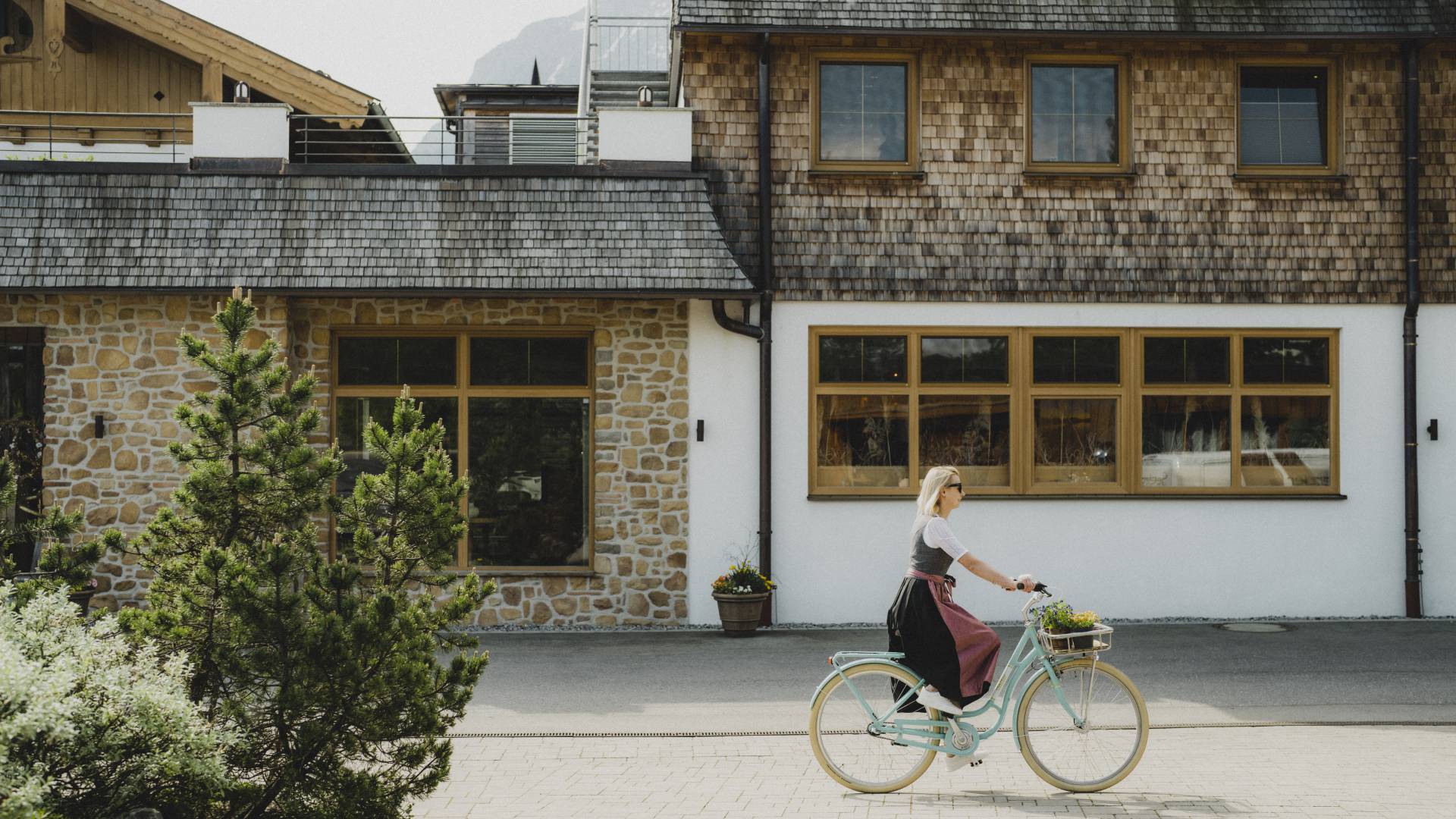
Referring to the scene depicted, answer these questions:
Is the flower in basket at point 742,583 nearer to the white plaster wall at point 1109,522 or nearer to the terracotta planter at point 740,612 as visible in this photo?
the terracotta planter at point 740,612

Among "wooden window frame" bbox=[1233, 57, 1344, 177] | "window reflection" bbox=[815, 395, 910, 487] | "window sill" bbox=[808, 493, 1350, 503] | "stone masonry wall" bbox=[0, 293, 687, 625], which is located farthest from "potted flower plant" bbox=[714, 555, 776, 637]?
"wooden window frame" bbox=[1233, 57, 1344, 177]

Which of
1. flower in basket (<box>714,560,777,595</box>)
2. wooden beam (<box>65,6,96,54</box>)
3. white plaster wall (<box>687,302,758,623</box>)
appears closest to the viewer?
flower in basket (<box>714,560,777,595</box>)

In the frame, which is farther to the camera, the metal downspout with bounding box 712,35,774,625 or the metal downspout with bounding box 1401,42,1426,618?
the metal downspout with bounding box 1401,42,1426,618

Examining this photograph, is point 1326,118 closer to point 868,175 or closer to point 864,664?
point 868,175

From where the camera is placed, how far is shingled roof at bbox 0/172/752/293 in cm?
1164

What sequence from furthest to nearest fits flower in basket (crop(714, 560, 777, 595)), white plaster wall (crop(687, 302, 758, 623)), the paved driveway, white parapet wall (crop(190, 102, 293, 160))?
white plaster wall (crop(687, 302, 758, 623)) < white parapet wall (crop(190, 102, 293, 160)) < flower in basket (crop(714, 560, 777, 595)) < the paved driveway

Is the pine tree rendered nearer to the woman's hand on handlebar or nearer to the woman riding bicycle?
the woman riding bicycle

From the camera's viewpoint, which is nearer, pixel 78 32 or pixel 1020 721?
pixel 1020 721

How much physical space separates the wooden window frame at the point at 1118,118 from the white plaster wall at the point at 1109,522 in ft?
4.59

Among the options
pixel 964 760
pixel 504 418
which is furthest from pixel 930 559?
pixel 504 418

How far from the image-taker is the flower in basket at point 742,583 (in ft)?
38.7

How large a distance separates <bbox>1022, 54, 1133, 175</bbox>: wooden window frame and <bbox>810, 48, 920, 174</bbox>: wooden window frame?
1.09 meters

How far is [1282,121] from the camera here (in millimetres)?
13180

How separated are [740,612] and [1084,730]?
545 cm
